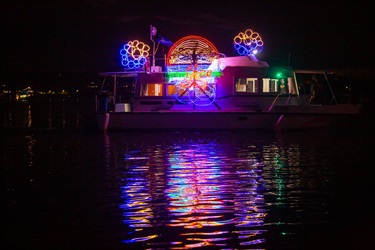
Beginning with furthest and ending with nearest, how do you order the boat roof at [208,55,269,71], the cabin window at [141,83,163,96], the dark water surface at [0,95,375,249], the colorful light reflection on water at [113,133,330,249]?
the cabin window at [141,83,163,96]
the boat roof at [208,55,269,71]
the colorful light reflection on water at [113,133,330,249]
the dark water surface at [0,95,375,249]

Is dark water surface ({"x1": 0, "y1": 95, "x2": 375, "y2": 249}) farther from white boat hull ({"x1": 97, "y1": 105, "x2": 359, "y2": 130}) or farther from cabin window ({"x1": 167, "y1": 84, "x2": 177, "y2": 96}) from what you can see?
cabin window ({"x1": 167, "y1": 84, "x2": 177, "y2": 96})

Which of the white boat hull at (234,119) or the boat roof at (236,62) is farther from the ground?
the boat roof at (236,62)

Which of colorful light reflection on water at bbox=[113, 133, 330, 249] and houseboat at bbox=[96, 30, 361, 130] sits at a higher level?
houseboat at bbox=[96, 30, 361, 130]

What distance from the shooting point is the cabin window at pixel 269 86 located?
23812mm

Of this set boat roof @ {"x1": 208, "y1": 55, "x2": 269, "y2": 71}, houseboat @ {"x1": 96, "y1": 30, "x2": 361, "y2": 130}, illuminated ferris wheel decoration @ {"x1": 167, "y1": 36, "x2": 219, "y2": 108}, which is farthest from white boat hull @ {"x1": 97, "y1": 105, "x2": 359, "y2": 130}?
boat roof @ {"x1": 208, "y1": 55, "x2": 269, "y2": 71}

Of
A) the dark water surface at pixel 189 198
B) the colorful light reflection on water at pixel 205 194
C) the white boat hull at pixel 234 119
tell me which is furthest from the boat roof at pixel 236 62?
the colorful light reflection on water at pixel 205 194

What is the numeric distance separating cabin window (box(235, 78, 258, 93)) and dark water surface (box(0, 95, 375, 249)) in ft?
23.2

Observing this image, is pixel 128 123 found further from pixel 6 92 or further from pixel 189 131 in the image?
pixel 6 92

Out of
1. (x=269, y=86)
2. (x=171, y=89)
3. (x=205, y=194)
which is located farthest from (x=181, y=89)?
(x=205, y=194)

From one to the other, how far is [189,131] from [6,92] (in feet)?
520

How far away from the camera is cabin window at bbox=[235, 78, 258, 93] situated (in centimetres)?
2377

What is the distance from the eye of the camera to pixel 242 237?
261 inches

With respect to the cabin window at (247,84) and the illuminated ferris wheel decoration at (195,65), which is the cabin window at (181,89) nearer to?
the illuminated ferris wheel decoration at (195,65)

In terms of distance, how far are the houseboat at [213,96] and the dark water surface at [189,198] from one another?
5.90 meters
